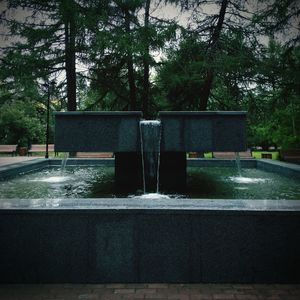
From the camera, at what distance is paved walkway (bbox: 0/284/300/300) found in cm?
342

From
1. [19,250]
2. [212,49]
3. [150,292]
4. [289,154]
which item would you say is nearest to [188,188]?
[150,292]

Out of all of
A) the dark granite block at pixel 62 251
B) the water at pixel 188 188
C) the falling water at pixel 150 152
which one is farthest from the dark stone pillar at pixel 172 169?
the dark granite block at pixel 62 251

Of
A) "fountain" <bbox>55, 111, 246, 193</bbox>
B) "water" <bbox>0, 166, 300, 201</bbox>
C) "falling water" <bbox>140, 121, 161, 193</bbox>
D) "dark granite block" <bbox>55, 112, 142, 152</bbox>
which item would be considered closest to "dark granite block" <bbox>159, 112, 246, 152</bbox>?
"fountain" <bbox>55, 111, 246, 193</bbox>

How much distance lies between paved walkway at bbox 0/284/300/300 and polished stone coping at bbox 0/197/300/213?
2.60 ft

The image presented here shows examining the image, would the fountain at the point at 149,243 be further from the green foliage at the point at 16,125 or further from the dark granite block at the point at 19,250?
the green foliage at the point at 16,125

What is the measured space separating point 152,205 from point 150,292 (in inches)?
34.7

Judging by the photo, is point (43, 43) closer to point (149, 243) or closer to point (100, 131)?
point (100, 131)

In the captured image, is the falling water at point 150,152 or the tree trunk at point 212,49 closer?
the falling water at point 150,152

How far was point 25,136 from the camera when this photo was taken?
29203 mm

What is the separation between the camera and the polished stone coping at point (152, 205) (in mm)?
3744

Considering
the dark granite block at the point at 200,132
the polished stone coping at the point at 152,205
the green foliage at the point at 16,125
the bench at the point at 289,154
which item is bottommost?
the polished stone coping at the point at 152,205

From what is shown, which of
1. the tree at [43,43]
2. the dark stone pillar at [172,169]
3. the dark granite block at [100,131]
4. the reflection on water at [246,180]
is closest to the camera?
the dark granite block at [100,131]

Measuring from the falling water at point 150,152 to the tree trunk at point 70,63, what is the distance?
11042mm

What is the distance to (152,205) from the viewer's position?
3.86 meters
